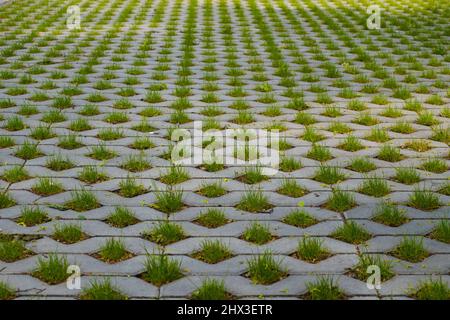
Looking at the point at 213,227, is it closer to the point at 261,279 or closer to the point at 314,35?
the point at 261,279

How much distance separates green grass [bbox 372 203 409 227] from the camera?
13.0 ft

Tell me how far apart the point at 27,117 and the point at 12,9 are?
764 cm

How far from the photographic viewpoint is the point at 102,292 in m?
3.17

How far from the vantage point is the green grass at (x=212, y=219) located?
3.97 m

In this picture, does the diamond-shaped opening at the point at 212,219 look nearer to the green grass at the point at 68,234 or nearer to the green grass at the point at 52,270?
the green grass at the point at 68,234

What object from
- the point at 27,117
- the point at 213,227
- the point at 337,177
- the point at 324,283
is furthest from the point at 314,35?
the point at 324,283

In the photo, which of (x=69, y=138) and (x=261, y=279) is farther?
(x=69, y=138)

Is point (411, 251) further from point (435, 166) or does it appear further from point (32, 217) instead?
point (32, 217)

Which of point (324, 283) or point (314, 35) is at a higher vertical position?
point (314, 35)

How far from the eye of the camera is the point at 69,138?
17.6 ft

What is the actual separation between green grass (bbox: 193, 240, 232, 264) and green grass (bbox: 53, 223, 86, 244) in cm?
66

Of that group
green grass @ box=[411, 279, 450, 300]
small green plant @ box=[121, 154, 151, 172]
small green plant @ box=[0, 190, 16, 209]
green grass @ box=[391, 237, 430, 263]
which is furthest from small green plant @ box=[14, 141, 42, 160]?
green grass @ box=[411, 279, 450, 300]
